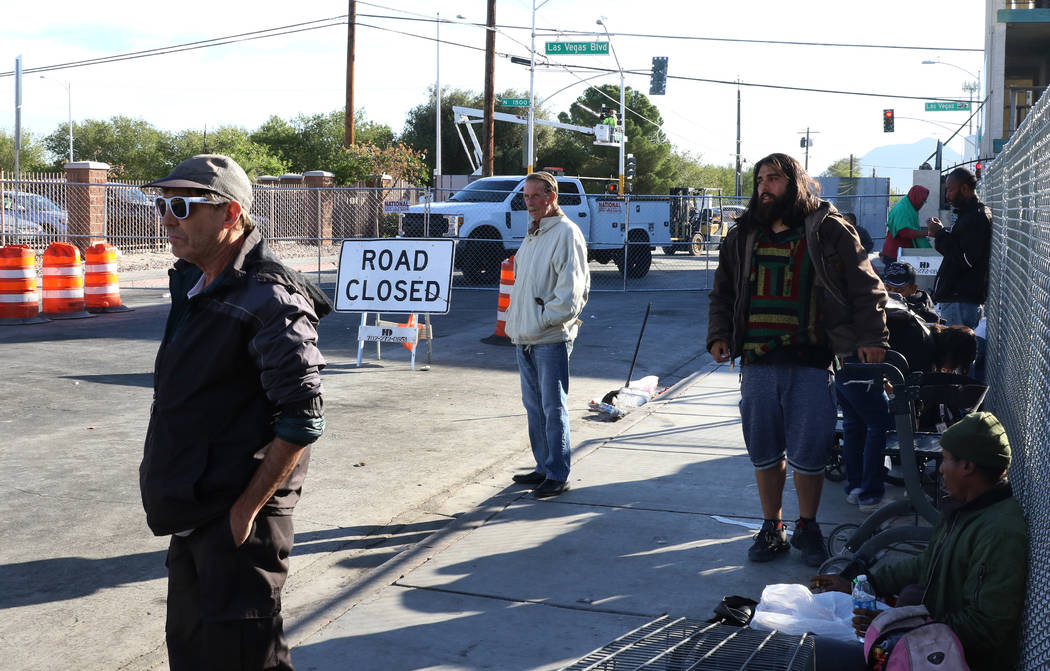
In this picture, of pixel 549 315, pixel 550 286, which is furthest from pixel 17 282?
pixel 549 315

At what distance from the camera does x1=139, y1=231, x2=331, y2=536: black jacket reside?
9.20ft

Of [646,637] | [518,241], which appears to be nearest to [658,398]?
[646,637]

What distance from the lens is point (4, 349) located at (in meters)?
13.2

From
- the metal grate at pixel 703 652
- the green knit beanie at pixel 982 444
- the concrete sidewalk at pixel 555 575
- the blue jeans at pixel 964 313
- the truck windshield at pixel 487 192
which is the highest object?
the truck windshield at pixel 487 192

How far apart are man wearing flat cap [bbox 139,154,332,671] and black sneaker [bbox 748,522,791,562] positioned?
10.2 ft

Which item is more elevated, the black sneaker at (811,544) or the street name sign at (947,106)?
the street name sign at (947,106)

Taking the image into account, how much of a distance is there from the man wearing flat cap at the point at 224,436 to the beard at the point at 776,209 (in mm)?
2904

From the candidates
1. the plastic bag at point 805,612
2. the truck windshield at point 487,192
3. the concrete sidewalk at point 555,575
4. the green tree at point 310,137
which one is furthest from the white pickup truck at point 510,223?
the green tree at point 310,137

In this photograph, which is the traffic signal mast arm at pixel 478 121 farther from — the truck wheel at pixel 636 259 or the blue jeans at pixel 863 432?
the blue jeans at pixel 863 432

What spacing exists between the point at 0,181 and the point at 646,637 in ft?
78.9

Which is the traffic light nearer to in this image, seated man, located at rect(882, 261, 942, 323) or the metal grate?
seated man, located at rect(882, 261, 942, 323)

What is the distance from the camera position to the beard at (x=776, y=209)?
202 inches

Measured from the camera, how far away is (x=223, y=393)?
9.35ft

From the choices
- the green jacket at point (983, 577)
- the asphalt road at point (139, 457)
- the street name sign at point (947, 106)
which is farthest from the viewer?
the street name sign at point (947, 106)
